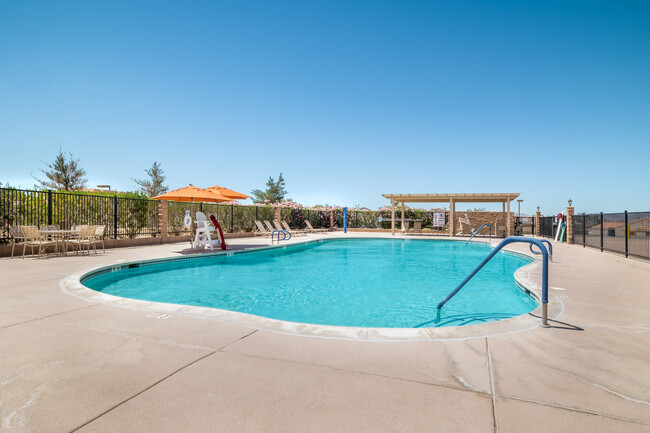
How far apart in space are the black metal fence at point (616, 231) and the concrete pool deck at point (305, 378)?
8716 millimetres

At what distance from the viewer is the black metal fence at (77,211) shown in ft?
30.0

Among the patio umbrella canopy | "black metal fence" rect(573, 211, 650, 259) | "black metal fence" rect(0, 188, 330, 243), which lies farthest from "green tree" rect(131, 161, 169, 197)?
"black metal fence" rect(573, 211, 650, 259)

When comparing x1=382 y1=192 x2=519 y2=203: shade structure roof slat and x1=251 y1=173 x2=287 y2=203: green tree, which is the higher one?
x1=251 y1=173 x2=287 y2=203: green tree

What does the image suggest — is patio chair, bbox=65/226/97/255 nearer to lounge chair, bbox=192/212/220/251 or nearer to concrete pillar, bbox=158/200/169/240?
lounge chair, bbox=192/212/220/251

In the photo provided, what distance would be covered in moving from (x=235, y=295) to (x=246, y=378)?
14.3 ft

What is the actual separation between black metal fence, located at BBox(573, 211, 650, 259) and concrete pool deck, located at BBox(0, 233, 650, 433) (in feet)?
28.6

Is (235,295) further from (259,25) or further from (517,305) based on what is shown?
(259,25)

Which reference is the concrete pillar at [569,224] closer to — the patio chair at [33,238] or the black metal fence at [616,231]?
the black metal fence at [616,231]

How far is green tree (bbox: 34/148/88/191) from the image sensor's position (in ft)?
118

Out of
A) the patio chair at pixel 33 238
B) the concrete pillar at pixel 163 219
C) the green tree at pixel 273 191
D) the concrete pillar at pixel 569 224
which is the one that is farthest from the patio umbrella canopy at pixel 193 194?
the green tree at pixel 273 191

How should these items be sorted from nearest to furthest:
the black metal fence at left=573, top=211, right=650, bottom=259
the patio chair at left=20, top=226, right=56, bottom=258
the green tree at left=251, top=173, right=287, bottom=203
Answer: the patio chair at left=20, top=226, right=56, bottom=258, the black metal fence at left=573, top=211, right=650, bottom=259, the green tree at left=251, top=173, right=287, bottom=203

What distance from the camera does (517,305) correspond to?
5.53 m

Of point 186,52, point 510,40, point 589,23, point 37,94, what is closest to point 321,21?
point 186,52

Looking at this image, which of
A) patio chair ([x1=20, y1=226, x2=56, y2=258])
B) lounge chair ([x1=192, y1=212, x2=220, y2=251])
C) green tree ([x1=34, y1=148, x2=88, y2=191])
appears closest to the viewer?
patio chair ([x1=20, y1=226, x2=56, y2=258])
